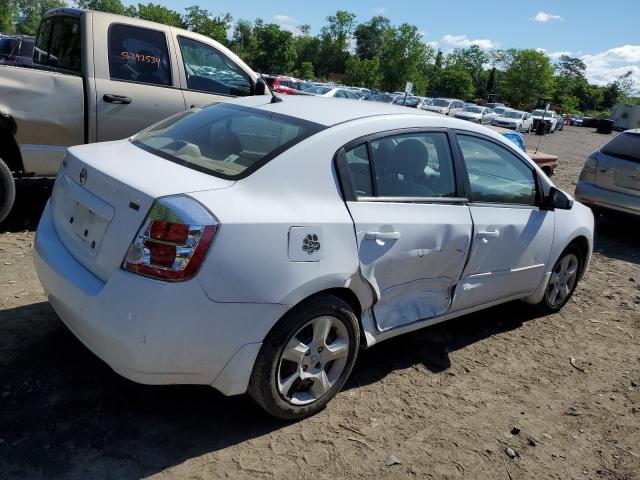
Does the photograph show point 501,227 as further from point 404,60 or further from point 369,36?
point 369,36

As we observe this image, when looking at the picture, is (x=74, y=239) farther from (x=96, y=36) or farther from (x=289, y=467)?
(x=96, y=36)

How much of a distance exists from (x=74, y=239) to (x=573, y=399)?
320cm

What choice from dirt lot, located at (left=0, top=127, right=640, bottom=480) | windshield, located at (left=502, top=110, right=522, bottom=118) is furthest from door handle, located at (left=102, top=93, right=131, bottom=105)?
windshield, located at (left=502, top=110, right=522, bottom=118)

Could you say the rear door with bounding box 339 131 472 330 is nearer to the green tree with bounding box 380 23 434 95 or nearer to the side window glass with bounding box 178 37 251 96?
the side window glass with bounding box 178 37 251 96

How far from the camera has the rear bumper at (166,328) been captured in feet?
7.98

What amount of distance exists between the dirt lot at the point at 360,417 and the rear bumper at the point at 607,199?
4174mm

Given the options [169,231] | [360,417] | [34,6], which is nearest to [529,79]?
[34,6]

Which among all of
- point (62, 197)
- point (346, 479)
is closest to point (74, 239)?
point (62, 197)

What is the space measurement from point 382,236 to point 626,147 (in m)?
6.79

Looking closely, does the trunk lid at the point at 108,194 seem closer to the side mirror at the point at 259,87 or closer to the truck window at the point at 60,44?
the truck window at the point at 60,44

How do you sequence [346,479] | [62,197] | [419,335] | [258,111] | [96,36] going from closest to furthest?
[346,479], [62,197], [258,111], [419,335], [96,36]

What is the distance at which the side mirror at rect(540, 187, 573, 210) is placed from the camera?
14.5 feet

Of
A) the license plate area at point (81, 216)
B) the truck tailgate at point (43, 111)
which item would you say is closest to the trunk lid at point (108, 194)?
the license plate area at point (81, 216)

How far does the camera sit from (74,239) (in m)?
2.94
